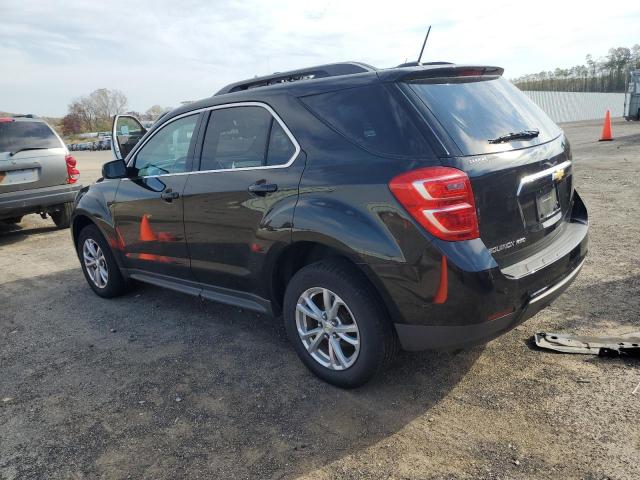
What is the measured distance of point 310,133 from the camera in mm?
3180

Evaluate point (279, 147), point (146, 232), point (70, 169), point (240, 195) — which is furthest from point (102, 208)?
point (70, 169)

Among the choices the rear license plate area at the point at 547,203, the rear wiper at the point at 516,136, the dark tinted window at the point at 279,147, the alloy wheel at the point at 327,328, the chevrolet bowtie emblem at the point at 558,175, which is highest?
the dark tinted window at the point at 279,147

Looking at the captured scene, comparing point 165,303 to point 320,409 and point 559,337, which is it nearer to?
point 320,409

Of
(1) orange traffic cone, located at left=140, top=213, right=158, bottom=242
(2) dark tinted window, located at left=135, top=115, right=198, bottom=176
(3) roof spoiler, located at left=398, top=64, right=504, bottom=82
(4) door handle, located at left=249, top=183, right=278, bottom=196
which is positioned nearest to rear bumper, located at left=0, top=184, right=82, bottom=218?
(2) dark tinted window, located at left=135, top=115, right=198, bottom=176

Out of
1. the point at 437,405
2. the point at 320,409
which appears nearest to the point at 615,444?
the point at 437,405

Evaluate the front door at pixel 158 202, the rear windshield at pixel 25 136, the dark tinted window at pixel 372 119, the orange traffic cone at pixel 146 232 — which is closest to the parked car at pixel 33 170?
the rear windshield at pixel 25 136

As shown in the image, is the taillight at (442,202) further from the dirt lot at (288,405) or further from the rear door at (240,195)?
the dirt lot at (288,405)

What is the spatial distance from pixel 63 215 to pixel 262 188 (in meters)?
6.70

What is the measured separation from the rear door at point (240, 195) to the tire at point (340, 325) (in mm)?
293

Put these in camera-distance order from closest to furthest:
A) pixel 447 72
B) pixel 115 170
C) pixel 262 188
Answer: pixel 447 72 < pixel 262 188 < pixel 115 170

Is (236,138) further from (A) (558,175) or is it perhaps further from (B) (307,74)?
(A) (558,175)

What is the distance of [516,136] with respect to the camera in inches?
120

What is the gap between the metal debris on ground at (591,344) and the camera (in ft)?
10.8

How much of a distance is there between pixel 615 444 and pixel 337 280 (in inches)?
61.7
